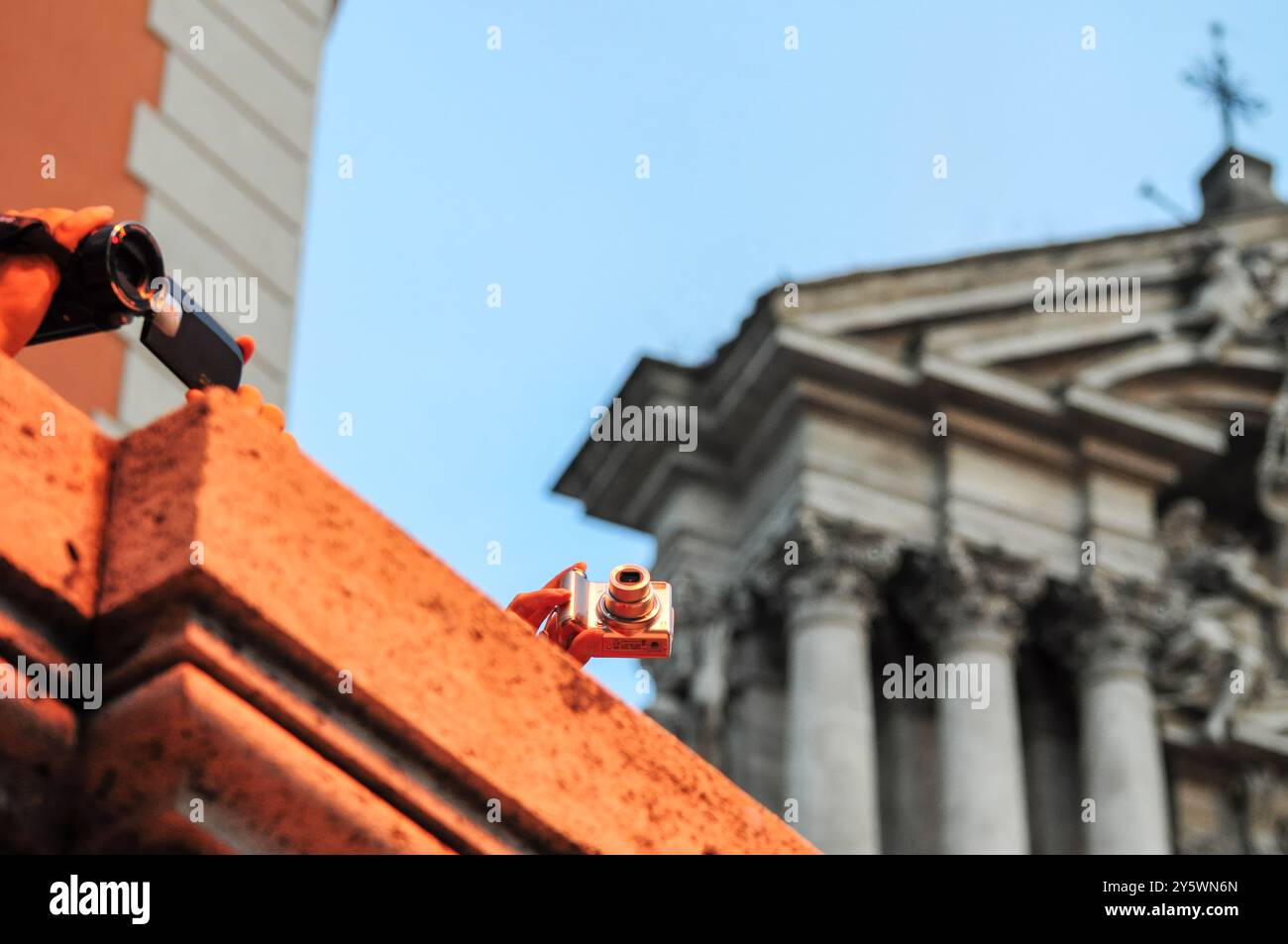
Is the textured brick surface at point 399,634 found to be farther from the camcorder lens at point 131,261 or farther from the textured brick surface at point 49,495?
the camcorder lens at point 131,261

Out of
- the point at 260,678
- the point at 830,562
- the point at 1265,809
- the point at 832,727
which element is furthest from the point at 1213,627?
the point at 260,678

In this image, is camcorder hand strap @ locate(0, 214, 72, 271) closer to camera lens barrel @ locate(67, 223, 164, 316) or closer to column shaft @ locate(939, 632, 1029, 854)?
camera lens barrel @ locate(67, 223, 164, 316)

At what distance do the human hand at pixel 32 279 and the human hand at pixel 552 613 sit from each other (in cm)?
76

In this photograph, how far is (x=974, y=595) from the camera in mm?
17281

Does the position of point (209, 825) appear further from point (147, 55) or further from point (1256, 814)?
point (1256, 814)

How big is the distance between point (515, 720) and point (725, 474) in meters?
15.2

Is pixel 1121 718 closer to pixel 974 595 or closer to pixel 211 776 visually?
pixel 974 595

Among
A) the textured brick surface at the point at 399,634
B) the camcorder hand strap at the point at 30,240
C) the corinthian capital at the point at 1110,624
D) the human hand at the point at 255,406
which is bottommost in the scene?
the textured brick surface at the point at 399,634

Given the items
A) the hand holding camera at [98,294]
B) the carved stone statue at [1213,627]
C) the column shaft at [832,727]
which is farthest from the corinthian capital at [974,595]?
the hand holding camera at [98,294]

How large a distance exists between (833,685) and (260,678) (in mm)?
13739

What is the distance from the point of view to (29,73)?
655 centimetres

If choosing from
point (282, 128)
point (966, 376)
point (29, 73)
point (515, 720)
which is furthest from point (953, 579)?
point (515, 720)

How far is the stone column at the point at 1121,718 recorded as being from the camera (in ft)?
55.5

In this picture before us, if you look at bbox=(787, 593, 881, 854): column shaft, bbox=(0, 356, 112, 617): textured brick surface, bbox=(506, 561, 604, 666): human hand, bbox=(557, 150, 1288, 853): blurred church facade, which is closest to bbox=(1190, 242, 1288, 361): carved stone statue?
bbox=(557, 150, 1288, 853): blurred church facade
